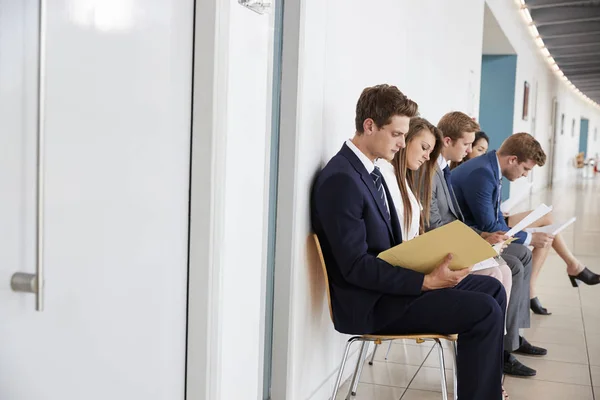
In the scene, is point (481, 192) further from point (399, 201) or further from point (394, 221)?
point (394, 221)

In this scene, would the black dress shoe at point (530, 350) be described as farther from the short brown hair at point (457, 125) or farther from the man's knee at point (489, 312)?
the man's knee at point (489, 312)

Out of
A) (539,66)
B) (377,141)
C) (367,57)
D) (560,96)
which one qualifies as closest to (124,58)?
(377,141)

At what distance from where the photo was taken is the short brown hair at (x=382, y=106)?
2938mm

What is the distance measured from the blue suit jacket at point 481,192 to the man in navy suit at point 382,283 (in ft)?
4.70

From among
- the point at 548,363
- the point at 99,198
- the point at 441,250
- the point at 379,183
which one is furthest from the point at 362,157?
the point at 548,363

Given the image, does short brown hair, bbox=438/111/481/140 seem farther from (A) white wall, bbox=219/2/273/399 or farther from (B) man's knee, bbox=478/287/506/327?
(A) white wall, bbox=219/2/273/399

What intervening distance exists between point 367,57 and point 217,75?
1.70 meters

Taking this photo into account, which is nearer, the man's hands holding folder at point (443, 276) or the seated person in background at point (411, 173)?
the man's hands holding folder at point (443, 276)

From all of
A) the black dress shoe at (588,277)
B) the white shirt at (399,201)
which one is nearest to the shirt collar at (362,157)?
the white shirt at (399,201)

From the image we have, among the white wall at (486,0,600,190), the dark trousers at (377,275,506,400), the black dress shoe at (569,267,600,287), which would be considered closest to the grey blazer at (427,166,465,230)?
the dark trousers at (377,275,506,400)

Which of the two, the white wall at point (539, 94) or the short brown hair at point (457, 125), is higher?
the white wall at point (539, 94)

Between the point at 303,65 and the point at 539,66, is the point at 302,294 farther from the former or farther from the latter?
the point at 539,66

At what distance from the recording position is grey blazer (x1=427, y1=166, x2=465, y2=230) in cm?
384

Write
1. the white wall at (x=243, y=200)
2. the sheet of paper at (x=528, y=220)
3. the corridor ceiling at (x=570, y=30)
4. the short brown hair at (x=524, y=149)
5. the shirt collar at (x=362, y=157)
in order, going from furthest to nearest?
1. the corridor ceiling at (x=570, y=30)
2. the short brown hair at (x=524, y=149)
3. the sheet of paper at (x=528, y=220)
4. the shirt collar at (x=362, y=157)
5. the white wall at (x=243, y=200)
